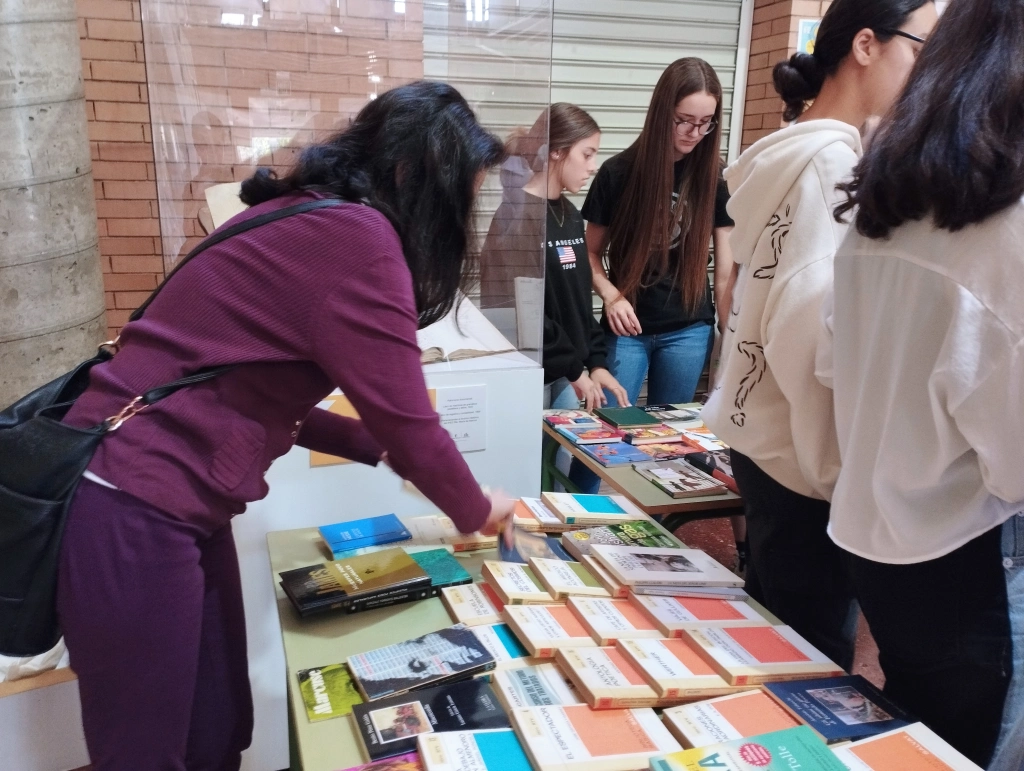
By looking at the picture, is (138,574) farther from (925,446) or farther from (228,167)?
(228,167)

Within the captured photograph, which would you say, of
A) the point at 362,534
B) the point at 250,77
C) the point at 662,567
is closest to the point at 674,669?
the point at 662,567

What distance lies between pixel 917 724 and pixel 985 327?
0.47 meters

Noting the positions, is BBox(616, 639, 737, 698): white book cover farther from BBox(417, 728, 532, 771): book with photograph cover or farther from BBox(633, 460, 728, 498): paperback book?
BBox(633, 460, 728, 498): paperback book

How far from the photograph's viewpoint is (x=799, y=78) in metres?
1.35

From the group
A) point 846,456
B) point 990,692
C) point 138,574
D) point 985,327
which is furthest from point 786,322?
point 138,574

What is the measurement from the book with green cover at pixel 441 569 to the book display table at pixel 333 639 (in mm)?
24

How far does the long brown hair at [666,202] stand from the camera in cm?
247

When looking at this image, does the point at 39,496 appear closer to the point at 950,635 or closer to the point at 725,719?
the point at 725,719

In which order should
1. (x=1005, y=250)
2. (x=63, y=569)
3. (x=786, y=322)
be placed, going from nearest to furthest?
(x=1005, y=250) < (x=63, y=569) < (x=786, y=322)

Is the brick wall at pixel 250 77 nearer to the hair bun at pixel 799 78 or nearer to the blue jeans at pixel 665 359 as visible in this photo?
the blue jeans at pixel 665 359

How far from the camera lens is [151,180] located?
2918 millimetres

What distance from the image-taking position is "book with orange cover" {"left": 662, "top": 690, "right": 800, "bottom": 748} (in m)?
0.91

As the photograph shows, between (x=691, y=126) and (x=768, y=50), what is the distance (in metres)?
1.66

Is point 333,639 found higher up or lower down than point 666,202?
lower down
